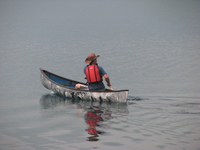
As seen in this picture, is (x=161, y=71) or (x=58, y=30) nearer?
(x=161, y=71)

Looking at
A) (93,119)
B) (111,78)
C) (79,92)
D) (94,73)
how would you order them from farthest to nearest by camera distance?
(111,78) < (79,92) < (94,73) < (93,119)

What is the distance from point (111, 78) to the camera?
2383 cm

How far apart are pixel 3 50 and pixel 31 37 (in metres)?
11.7

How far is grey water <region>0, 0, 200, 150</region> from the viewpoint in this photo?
10.8 metres

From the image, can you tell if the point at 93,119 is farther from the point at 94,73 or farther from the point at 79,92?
the point at 79,92

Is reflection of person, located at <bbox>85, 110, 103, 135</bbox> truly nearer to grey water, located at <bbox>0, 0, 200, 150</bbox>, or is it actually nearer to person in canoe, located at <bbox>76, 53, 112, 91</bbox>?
grey water, located at <bbox>0, 0, 200, 150</bbox>

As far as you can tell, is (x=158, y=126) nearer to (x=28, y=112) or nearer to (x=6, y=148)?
(x=6, y=148)

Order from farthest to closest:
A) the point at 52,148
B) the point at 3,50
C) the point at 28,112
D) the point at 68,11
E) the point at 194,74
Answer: the point at 68,11 → the point at 3,50 → the point at 194,74 → the point at 28,112 → the point at 52,148

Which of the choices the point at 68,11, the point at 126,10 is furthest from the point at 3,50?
the point at 126,10

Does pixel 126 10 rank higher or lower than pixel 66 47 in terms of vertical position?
higher

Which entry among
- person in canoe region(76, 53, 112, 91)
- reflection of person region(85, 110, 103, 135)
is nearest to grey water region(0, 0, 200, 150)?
reflection of person region(85, 110, 103, 135)

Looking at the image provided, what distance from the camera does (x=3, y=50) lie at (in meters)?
41.0

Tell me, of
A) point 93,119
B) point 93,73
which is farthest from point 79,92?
point 93,119

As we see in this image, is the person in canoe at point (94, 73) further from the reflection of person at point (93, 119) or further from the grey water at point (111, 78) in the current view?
the reflection of person at point (93, 119)
